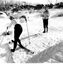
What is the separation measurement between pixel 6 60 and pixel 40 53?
1.42 m

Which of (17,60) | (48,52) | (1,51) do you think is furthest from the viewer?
(1,51)

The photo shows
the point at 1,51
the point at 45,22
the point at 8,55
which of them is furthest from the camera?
the point at 45,22

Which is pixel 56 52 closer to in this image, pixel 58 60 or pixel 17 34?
pixel 58 60

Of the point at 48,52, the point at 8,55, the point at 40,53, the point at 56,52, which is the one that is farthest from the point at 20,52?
the point at 56,52

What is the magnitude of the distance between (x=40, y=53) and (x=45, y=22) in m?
3.10

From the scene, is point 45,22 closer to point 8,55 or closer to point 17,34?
point 17,34

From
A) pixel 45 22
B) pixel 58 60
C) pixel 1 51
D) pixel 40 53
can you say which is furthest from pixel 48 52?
pixel 45 22

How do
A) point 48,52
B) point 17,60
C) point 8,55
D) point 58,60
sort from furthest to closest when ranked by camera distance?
point 8,55
point 48,52
point 17,60
point 58,60

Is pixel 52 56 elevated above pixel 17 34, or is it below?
below

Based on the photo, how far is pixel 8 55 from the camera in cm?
495

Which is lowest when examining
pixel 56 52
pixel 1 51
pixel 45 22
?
pixel 1 51

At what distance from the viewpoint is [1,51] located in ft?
17.7

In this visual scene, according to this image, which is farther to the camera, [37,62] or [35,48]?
[35,48]

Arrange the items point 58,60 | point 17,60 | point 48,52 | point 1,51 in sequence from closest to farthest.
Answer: point 58,60 → point 17,60 → point 48,52 → point 1,51
